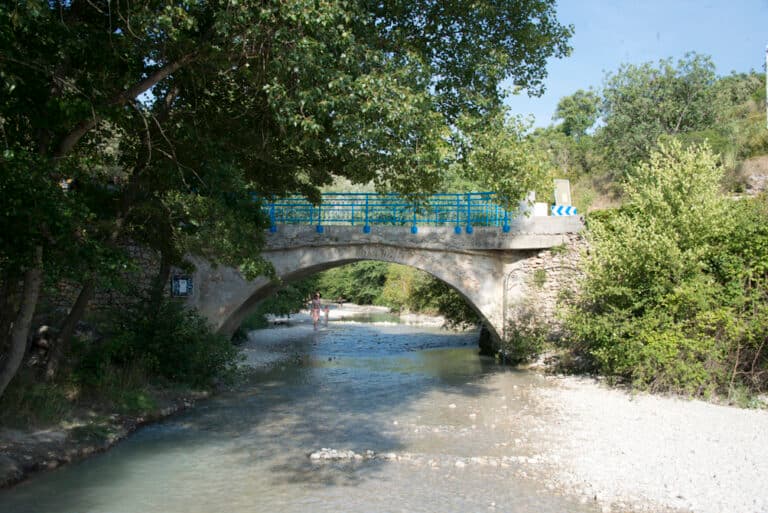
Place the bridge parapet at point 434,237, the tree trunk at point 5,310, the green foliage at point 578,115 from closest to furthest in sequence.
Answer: the tree trunk at point 5,310 → the bridge parapet at point 434,237 → the green foliage at point 578,115

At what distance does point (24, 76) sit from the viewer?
6.86 metres

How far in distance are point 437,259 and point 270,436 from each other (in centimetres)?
740

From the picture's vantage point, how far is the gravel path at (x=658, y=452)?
661 cm

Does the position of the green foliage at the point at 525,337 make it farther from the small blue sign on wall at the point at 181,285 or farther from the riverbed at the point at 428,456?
the small blue sign on wall at the point at 181,285

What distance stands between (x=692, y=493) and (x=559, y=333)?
8.68 m

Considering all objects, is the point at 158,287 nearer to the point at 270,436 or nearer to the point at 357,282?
the point at 270,436

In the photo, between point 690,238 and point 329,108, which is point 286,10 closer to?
point 329,108

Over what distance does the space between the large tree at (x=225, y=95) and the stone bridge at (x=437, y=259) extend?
3890mm

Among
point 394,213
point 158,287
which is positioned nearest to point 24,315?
point 158,287

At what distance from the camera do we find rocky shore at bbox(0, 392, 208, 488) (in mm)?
7492

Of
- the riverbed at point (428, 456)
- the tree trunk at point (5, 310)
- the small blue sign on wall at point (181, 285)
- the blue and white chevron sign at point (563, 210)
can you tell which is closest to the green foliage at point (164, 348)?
the riverbed at point (428, 456)

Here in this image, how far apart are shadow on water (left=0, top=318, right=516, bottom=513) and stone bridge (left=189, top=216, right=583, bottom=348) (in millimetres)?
1807

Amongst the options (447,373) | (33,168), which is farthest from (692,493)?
(447,373)

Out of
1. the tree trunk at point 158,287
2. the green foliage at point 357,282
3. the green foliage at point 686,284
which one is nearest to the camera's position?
the green foliage at point 686,284
